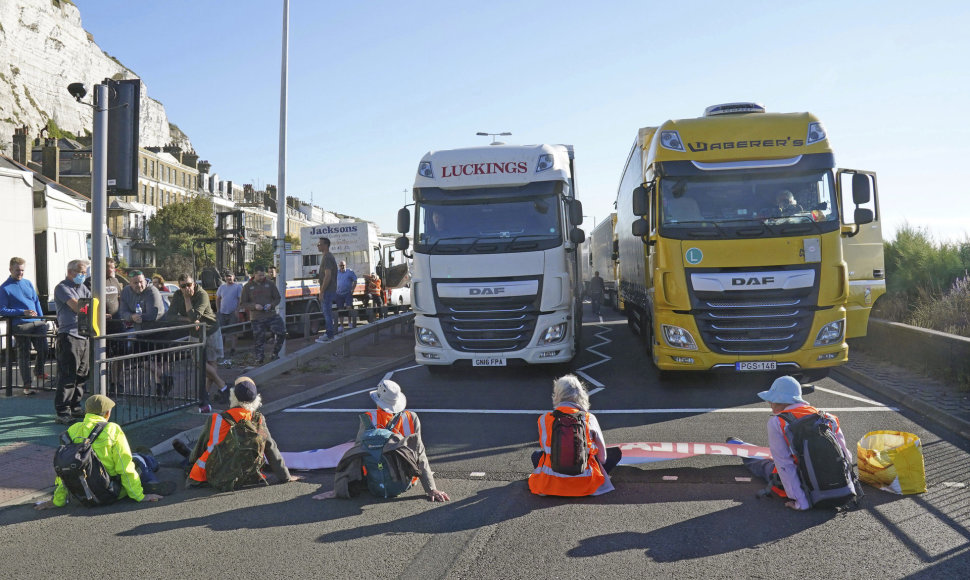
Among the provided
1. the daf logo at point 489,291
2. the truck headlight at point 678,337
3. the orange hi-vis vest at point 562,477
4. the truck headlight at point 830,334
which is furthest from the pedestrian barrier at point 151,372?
the truck headlight at point 830,334

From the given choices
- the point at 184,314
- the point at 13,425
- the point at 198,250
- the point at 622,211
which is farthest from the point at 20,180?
the point at 198,250

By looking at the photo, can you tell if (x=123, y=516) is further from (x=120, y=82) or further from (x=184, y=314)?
(x=184, y=314)

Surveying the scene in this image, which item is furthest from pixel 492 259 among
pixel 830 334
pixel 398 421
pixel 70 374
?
pixel 70 374

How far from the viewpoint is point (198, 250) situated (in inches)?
2506

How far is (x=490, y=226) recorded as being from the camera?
11.6 metres

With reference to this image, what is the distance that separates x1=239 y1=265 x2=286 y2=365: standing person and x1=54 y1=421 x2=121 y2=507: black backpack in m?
7.55

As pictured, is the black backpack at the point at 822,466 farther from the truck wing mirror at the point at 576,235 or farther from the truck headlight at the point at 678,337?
the truck wing mirror at the point at 576,235

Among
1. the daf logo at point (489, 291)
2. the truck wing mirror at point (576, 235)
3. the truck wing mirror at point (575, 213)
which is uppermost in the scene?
the truck wing mirror at point (575, 213)

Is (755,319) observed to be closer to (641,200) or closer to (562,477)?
(641,200)

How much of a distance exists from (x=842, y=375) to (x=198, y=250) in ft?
195

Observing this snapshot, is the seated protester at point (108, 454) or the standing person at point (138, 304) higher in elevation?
the standing person at point (138, 304)

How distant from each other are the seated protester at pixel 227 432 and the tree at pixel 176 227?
6248 cm

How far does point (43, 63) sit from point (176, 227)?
4769cm

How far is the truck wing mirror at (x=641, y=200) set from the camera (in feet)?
34.9
